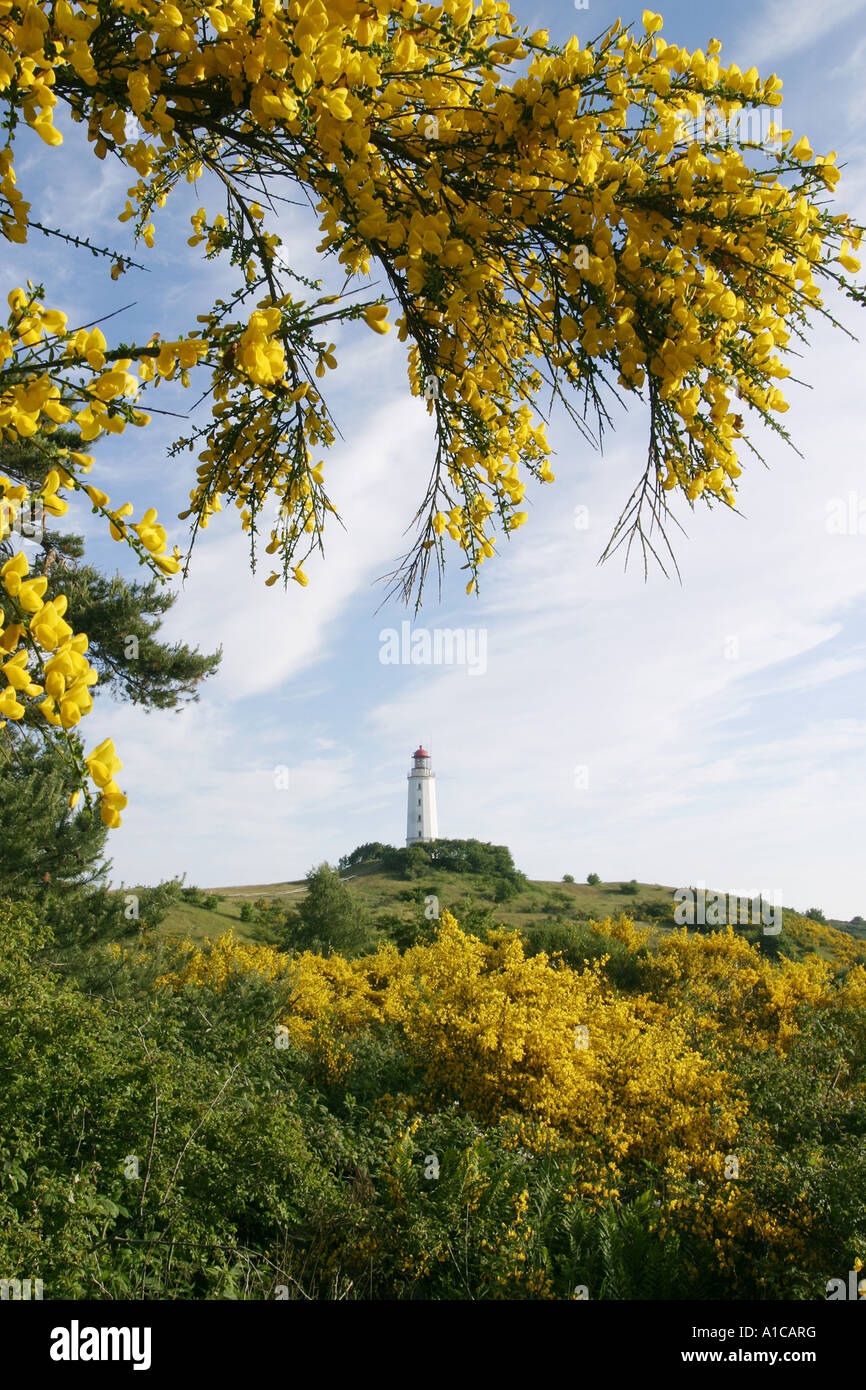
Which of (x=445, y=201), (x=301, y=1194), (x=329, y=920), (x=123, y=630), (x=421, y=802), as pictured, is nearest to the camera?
(x=445, y=201)

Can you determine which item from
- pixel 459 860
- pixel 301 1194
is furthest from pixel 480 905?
pixel 301 1194

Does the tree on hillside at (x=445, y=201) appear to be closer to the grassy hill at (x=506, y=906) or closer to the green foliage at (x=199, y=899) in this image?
the grassy hill at (x=506, y=906)

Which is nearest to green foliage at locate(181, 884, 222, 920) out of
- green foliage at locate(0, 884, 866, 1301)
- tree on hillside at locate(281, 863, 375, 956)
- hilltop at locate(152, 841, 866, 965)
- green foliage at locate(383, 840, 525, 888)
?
hilltop at locate(152, 841, 866, 965)

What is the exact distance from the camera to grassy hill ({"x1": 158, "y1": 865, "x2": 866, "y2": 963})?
2011cm

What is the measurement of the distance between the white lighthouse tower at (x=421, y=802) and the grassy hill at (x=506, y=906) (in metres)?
11.7

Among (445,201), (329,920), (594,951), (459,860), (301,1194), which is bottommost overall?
(301,1194)

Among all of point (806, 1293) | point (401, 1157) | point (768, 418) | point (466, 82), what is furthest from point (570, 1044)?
point (466, 82)

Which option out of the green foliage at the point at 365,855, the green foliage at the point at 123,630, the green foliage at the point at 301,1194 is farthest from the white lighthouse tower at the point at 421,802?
the green foliage at the point at 301,1194

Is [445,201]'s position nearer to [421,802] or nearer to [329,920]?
[329,920]

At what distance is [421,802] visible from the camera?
5538 centimetres

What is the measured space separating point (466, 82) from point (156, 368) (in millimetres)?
1175

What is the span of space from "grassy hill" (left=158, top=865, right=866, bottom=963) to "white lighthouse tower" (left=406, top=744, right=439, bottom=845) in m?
11.7

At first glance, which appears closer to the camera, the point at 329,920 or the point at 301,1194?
the point at 301,1194

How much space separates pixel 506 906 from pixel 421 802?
82.2 ft
